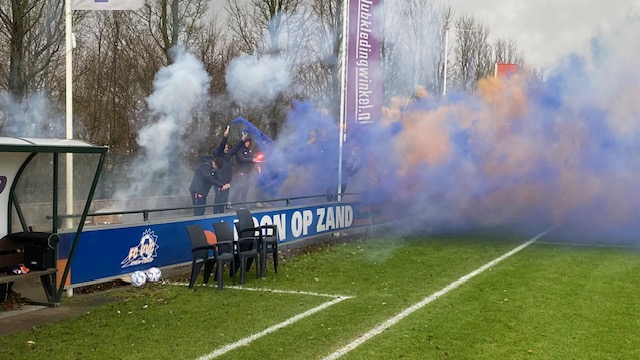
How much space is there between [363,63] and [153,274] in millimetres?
9650

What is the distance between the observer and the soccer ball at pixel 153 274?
10781 millimetres

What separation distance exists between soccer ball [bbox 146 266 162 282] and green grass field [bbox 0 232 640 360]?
0.30 m

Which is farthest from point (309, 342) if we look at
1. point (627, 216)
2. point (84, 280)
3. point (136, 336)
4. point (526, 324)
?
point (627, 216)

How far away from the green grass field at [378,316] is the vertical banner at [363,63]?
6.15 meters

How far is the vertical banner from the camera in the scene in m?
17.6

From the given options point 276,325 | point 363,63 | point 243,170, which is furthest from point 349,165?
point 276,325

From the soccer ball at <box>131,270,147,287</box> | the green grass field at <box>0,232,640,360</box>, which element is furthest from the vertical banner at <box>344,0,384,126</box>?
the soccer ball at <box>131,270,147,287</box>

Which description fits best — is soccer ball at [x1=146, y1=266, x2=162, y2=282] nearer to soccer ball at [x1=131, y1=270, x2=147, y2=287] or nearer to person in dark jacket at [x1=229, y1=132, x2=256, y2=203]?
soccer ball at [x1=131, y1=270, x2=147, y2=287]

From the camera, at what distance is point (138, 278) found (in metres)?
10.5

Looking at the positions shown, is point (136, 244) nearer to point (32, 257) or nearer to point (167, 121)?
point (32, 257)

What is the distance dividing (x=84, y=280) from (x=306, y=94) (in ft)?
52.5

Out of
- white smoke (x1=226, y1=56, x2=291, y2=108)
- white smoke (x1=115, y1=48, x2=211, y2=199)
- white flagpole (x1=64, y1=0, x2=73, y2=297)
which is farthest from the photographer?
white smoke (x1=226, y1=56, x2=291, y2=108)

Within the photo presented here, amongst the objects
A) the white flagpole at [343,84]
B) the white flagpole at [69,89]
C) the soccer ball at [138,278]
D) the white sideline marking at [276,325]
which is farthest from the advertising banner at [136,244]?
the white flagpole at [343,84]

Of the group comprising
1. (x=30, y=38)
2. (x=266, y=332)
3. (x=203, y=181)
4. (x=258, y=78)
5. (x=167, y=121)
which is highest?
(x=30, y=38)
